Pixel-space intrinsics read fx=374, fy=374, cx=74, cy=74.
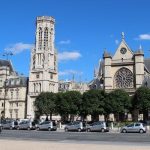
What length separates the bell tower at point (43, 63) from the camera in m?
108

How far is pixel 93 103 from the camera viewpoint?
80.4 metres

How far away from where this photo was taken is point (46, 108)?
298 ft

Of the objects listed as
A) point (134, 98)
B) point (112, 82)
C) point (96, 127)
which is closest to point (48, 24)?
point (112, 82)

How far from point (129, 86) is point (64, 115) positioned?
18103mm

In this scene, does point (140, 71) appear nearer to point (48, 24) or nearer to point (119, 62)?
point (119, 62)

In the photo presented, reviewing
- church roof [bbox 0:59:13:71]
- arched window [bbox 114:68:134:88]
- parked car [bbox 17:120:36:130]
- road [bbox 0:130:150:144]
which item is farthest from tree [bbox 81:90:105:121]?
church roof [bbox 0:59:13:71]

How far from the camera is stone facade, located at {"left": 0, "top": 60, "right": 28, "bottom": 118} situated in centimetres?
11219

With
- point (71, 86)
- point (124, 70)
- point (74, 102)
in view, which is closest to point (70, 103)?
point (74, 102)

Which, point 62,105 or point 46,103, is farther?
point 46,103

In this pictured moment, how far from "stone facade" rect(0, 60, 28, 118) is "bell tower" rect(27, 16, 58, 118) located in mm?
4266

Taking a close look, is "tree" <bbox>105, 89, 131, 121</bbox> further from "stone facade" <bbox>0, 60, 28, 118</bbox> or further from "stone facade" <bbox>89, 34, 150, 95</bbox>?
"stone facade" <bbox>0, 60, 28, 118</bbox>

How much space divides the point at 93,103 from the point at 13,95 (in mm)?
41322

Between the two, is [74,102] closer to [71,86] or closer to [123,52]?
[123,52]

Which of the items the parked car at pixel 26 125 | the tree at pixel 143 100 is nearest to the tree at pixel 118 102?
the tree at pixel 143 100
